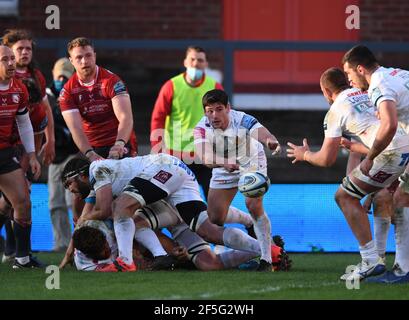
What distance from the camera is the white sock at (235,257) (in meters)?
10.7

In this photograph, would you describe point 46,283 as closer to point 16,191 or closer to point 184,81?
point 16,191

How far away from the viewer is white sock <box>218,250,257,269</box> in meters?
10.7

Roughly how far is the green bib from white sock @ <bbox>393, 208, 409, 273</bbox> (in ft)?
13.4

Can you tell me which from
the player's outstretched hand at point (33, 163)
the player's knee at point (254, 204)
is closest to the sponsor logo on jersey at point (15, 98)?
the player's outstretched hand at point (33, 163)

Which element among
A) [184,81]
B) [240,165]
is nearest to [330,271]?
[240,165]

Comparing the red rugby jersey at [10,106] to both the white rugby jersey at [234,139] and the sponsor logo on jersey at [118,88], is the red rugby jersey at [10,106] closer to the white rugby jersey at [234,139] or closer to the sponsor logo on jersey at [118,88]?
the sponsor logo on jersey at [118,88]

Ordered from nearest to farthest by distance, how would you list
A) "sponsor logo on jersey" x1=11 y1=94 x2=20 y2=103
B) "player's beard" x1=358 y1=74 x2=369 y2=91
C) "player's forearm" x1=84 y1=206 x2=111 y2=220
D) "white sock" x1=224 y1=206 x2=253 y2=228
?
"player's beard" x1=358 y1=74 x2=369 y2=91 < "player's forearm" x1=84 y1=206 x2=111 y2=220 < "sponsor logo on jersey" x1=11 y1=94 x2=20 y2=103 < "white sock" x1=224 y1=206 x2=253 y2=228

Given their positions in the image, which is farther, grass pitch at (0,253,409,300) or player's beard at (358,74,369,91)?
player's beard at (358,74,369,91)

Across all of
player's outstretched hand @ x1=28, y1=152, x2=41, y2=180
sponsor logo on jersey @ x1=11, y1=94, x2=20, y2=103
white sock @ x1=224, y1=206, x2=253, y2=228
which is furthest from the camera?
white sock @ x1=224, y1=206, x2=253, y2=228

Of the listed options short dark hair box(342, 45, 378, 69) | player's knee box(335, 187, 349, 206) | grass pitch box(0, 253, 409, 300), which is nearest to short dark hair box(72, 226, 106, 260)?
grass pitch box(0, 253, 409, 300)

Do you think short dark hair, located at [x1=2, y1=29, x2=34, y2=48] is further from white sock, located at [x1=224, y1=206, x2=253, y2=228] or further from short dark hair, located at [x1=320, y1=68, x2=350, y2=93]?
short dark hair, located at [x1=320, y1=68, x2=350, y2=93]

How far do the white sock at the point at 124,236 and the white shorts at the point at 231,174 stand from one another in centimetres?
107

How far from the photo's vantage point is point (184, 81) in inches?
520

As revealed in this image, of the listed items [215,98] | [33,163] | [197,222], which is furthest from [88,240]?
[215,98]
